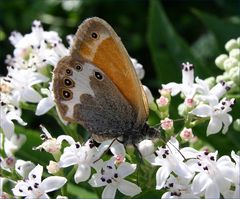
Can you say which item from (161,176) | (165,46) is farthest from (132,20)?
(161,176)

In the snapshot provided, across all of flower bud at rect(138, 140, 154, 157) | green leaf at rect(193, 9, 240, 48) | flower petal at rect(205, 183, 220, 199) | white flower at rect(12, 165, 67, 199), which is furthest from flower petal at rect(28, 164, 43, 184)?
green leaf at rect(193, 9, 240, 48)

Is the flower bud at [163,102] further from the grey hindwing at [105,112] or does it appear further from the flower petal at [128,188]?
the flower petal at [128,188]

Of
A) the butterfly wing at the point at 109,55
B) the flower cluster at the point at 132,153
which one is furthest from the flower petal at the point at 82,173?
the butterfly wing at the point at 109,55

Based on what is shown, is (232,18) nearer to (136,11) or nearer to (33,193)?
(136,11)

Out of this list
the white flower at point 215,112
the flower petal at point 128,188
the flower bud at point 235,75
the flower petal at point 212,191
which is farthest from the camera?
the flower bud at point 235,75

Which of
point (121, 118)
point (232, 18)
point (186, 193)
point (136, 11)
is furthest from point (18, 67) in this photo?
point (136, 11)

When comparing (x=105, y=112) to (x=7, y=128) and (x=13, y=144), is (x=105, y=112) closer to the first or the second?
(x=7, y=128)

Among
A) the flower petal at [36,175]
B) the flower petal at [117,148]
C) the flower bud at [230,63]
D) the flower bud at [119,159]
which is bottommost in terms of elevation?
the flower petal at [36,175]
